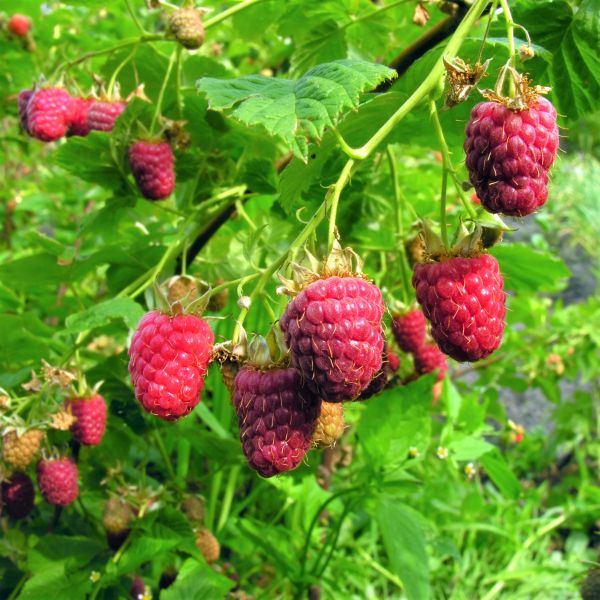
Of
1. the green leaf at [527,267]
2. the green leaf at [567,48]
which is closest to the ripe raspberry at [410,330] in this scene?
the green leaf at [527,267]

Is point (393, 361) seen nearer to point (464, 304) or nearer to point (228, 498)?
point (464, 304)

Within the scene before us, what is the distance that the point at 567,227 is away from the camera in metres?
6.41

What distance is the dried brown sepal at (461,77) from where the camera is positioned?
0.88 metres

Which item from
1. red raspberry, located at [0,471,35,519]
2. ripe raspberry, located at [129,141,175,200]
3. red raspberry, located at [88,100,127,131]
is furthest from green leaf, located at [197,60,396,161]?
red raspberry, located at [0,471,35,519]

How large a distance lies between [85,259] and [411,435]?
928mm

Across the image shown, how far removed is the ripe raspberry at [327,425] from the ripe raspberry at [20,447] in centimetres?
67

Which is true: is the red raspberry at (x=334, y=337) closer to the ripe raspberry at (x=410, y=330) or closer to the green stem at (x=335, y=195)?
the green stem at (x=335, y=195)

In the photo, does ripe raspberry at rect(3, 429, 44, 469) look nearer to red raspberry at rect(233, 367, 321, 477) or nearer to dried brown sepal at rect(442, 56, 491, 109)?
red raspberry at rect(233, 367, 321, 477)

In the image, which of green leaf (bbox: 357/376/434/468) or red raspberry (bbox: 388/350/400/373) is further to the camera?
green leaf (bbox: 357/376/434/468)

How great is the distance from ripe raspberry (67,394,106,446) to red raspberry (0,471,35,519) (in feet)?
0.73

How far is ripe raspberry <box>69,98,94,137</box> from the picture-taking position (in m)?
1.74

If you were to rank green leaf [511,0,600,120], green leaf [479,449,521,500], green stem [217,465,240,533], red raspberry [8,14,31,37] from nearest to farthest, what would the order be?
green leaf [511,0,600,120] → green stem [217,465,240,533] → green leaf [479,449,521,500] → red raspberry [8,14,31,37]

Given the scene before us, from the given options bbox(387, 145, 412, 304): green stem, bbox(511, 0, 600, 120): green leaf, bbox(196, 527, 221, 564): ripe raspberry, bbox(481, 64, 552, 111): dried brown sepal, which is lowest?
bbox(196, 527, 221, 564): ripe raspberry

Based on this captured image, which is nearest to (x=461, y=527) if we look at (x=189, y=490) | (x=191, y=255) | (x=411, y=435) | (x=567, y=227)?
(x=411, y=435)
